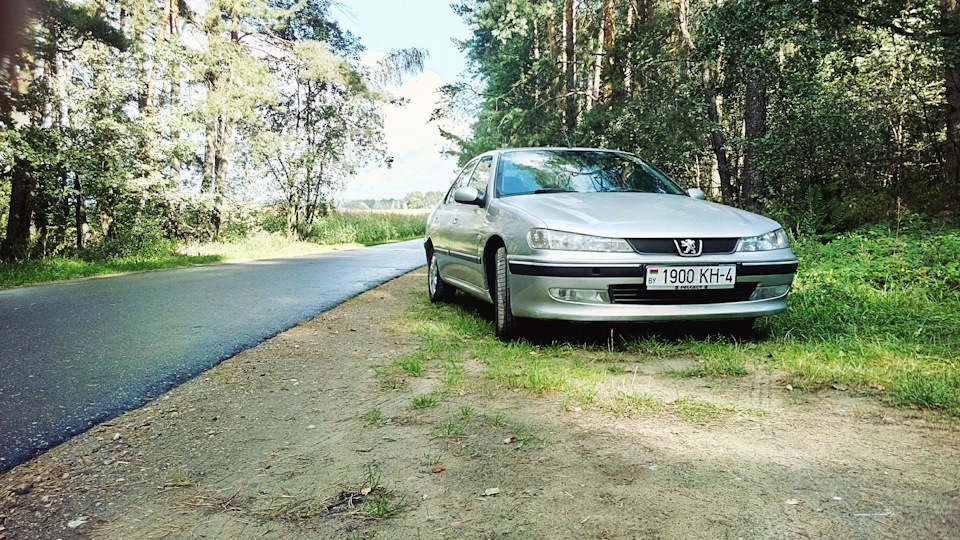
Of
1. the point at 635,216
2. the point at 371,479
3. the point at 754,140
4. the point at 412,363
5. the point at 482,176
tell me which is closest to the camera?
the point at 371,479

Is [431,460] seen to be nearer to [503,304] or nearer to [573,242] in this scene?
[573,242]

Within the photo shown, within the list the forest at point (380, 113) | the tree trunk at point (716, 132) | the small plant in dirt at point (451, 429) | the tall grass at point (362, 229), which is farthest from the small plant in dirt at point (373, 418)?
the tall grass at point (362, 229)

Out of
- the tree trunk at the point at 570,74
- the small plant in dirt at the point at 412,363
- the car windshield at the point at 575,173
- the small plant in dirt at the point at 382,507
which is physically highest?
the tree trunk at the point at 570,74

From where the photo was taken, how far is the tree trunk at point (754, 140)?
39.1 ft

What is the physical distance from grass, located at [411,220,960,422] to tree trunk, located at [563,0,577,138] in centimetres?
1363

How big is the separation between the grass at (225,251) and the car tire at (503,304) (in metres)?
8.78

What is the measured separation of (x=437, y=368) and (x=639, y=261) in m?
1.46

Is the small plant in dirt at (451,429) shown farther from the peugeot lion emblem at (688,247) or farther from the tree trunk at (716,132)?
the tree trunk at (716,132)

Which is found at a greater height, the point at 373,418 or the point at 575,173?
the point at 575,173

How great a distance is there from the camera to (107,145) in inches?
565

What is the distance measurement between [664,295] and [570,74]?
18.6 m

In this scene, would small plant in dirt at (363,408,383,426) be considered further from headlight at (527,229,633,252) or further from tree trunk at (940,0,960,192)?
tree trunk at (940,0,960,192)

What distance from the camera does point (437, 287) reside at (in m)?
6.82

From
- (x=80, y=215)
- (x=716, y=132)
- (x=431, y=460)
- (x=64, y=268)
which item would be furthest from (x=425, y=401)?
(x=80, y=215)
